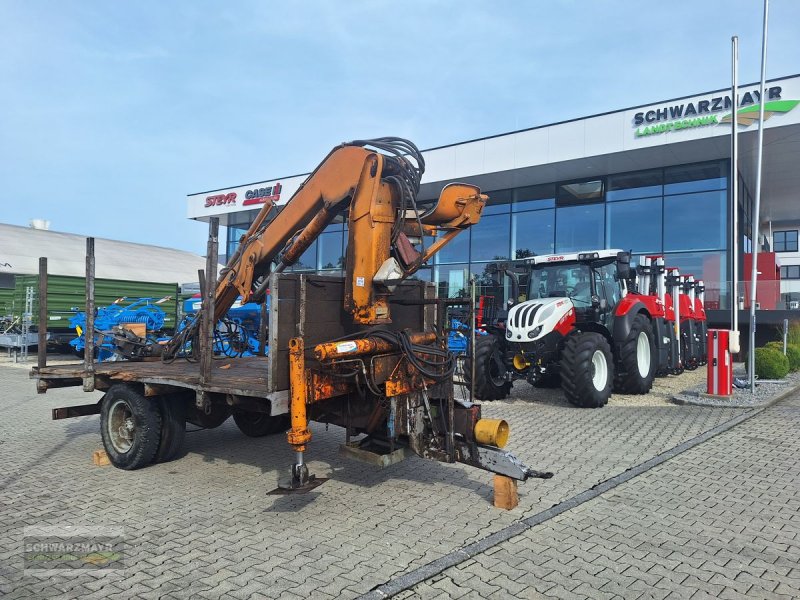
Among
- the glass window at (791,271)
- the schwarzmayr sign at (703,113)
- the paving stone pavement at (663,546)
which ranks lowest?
the paving stone pavement at (663,546)

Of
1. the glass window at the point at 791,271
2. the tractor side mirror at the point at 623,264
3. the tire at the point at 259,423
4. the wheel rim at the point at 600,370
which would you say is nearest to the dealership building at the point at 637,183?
the tractor side mirror at the point at 623,264

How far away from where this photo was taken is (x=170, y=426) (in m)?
5.88

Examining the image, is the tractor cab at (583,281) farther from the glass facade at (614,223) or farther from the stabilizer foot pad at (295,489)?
the stabilizer foot pad at (295,489)

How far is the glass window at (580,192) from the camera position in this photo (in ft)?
68.2

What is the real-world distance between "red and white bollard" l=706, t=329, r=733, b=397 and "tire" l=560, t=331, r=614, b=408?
6.15 feet

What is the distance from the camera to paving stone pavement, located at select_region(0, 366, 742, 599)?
140 inches

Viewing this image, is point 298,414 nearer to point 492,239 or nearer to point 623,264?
point 623,264

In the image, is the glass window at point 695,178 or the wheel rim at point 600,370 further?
the glass window at point 695,178

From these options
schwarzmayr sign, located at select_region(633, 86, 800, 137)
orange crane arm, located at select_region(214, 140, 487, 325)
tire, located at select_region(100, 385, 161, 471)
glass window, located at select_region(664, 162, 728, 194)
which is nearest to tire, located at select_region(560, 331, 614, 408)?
orange crane arm, located at select_region(214, 140, 487, 325)

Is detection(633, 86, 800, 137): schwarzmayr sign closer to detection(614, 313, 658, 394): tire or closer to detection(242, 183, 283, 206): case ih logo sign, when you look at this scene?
detection(614, 313, 658, 394): tire

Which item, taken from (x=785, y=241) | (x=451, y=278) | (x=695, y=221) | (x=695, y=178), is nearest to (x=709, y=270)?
(x=695, y=221)

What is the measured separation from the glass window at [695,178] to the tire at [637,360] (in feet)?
32.6

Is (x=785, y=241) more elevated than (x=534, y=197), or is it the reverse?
(x=785, y=241)

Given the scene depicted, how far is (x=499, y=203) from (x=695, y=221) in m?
7.10
